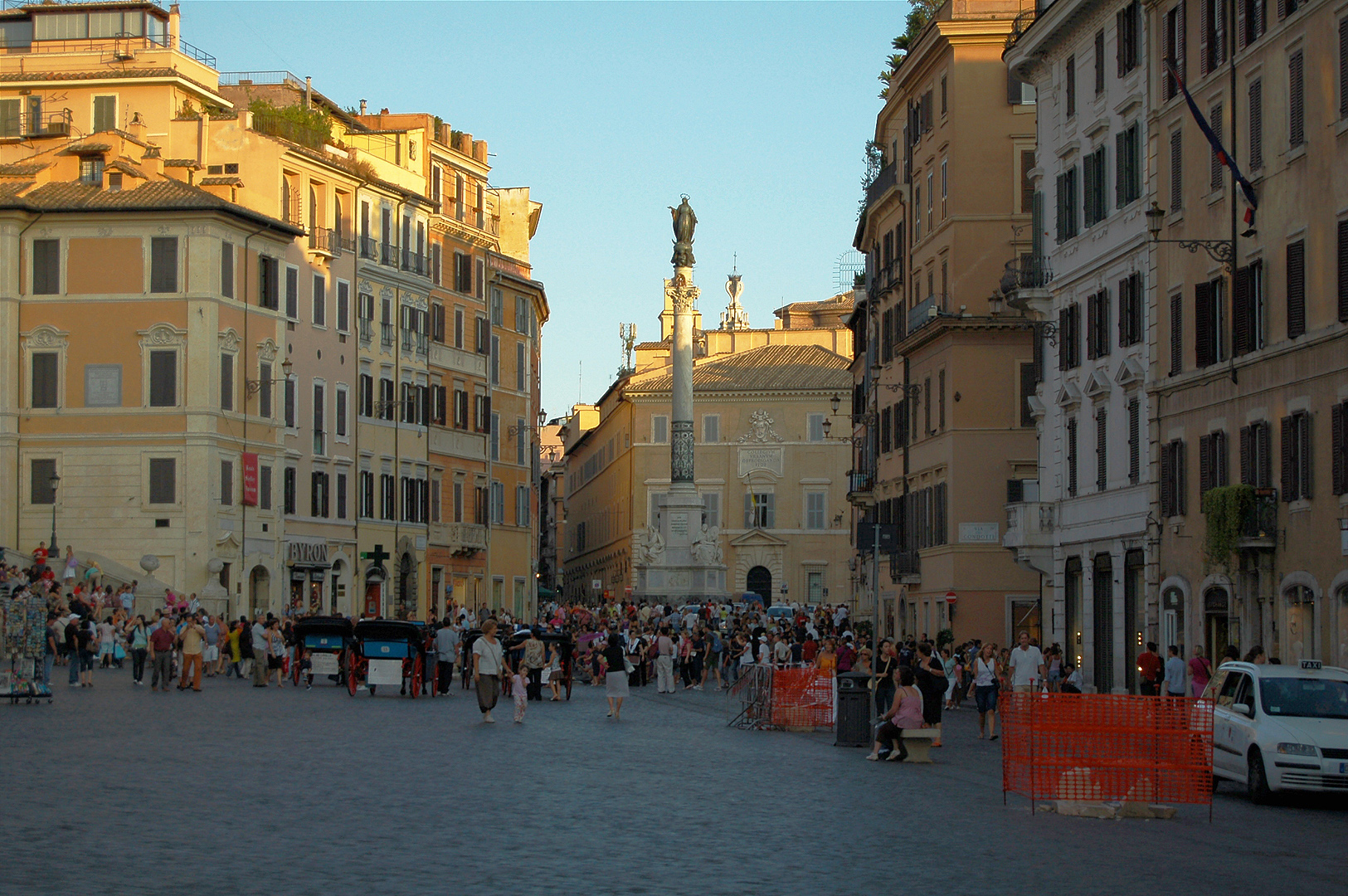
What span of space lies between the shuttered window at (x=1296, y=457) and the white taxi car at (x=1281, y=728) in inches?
350

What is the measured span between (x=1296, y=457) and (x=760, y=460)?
87584mm

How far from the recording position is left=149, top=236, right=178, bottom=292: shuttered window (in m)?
59.0

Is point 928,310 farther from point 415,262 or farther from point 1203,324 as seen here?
point 415,262

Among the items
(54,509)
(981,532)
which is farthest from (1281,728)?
(54,509)

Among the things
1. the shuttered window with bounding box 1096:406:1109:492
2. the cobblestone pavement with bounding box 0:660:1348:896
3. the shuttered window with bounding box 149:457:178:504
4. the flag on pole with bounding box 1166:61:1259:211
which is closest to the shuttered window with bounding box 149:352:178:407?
the shuttered window with bounding box 149:457:178:504

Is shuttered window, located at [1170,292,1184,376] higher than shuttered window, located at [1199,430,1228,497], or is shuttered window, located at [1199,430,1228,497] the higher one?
shuttered window, located at [1170,292,1184,376]

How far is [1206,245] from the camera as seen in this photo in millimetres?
33594

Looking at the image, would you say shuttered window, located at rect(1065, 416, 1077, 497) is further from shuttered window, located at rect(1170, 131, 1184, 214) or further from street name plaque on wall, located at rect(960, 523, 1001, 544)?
street name plaque on wall, located at rect(960, 523, 1001, 544)

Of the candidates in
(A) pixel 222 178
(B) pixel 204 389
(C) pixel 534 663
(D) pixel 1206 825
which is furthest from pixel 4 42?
(D) pixel 1206 825

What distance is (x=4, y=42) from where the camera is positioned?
225 ft

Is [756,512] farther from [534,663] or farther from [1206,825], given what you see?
[1206,825]

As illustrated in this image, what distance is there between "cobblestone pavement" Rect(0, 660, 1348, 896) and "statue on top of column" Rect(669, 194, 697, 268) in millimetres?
55304

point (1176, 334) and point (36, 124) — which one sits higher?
point (36, 124)

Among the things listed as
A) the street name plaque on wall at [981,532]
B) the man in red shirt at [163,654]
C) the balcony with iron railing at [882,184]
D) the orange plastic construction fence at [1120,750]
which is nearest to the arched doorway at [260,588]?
the balcony with iron railing at [882,184]
